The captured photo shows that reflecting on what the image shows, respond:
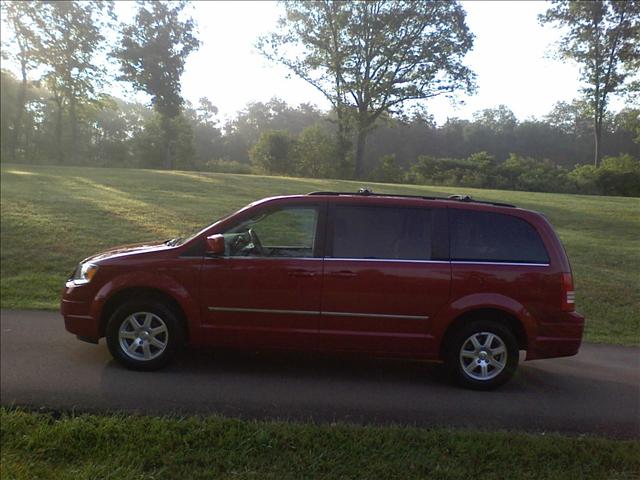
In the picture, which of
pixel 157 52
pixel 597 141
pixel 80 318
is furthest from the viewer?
pixel 157 52


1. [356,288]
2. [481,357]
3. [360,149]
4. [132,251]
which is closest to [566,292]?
[481,357]

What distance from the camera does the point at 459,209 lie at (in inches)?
202

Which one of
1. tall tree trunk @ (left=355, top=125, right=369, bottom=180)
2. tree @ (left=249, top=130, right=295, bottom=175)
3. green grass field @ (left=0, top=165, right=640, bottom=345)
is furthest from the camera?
tree @ (left=249, top=130, right=295, bottom=175)

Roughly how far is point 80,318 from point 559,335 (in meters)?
4.47

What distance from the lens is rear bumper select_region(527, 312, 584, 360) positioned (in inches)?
193

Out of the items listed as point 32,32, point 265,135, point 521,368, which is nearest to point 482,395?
point 521,368

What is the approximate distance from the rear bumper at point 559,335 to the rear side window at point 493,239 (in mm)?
562

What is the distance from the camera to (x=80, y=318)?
5.19m

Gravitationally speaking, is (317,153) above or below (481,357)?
above

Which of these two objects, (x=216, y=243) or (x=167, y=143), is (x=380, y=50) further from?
(x=167, y=143)

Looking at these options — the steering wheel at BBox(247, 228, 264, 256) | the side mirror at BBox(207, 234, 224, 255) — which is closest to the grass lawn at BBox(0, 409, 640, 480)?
the side mirror at BBox(207, 234, 224, 255)

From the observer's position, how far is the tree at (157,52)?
15.4 meters

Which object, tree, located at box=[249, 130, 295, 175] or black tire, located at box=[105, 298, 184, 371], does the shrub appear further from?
black tire, located at box=[105, 298, 184, 371]

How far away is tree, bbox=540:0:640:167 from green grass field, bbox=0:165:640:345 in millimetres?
1123
